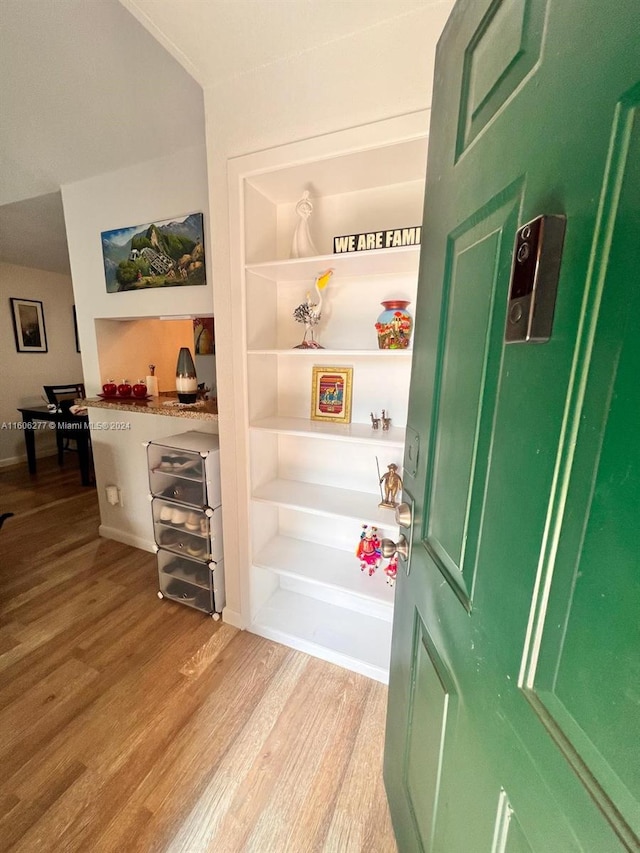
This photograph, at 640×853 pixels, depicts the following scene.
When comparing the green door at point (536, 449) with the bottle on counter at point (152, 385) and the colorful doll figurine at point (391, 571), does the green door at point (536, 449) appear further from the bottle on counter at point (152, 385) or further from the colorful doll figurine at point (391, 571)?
the bottle on counter at point (152, 385)

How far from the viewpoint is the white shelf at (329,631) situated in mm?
1557

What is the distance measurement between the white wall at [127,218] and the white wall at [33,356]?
2619mm

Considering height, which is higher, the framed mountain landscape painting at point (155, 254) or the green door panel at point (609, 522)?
the framed mountain landscape painting at point (155, 254)

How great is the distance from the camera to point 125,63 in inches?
49.9

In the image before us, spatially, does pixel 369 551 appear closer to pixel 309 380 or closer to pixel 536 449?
pixel 309 380

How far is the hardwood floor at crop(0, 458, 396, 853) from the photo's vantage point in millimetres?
1023

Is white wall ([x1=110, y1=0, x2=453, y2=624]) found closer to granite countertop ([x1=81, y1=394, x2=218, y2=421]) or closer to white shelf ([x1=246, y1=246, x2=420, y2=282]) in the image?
white shelf ([x1=246, y1=246, x2=420, y2=282])

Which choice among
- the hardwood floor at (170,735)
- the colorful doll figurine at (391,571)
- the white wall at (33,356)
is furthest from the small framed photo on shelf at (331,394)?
the white wall at (33,356)

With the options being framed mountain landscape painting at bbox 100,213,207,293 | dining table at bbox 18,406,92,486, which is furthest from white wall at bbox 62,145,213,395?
dining table at bbox 18,406,92,486

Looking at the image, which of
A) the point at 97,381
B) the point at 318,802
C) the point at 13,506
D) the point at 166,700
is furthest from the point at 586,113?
the point at 13,506

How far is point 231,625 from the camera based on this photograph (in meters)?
1.79

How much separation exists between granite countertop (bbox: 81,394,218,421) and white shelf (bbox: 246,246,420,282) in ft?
2.65

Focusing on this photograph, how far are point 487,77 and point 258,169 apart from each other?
101 centimetres

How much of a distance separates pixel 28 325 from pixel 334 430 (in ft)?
15.5
